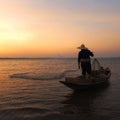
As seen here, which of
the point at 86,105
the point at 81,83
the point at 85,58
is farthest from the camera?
the point at 85,58

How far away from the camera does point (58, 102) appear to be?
1189 cm

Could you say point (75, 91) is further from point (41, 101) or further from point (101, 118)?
point (101, 118)

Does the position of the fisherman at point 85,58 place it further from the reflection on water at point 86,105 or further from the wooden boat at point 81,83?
the reflection on water at point 86,105

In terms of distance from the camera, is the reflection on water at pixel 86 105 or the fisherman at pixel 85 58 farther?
the fisherman at pixel 85 58

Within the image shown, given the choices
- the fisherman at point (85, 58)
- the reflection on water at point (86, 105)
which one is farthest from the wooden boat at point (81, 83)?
the fisherman at point (85, 58)

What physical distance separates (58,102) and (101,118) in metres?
3.27

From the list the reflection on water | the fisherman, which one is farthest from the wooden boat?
the fisherman

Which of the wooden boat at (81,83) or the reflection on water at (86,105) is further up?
the wooden boat at (81,83)

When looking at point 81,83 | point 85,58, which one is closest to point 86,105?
point 81,83

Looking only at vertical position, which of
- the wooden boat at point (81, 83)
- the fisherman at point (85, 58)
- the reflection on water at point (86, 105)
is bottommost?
the reflection on water at point (86, 105)

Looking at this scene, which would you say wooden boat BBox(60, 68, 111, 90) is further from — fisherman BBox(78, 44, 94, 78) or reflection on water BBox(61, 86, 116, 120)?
fisherman BBox(78, 44, 94, 78)

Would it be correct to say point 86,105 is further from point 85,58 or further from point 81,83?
point 85,58

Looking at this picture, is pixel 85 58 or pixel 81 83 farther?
pixel 85 58

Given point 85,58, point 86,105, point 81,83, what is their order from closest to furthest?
point 86,105 < point 81,83 < point 85,58
